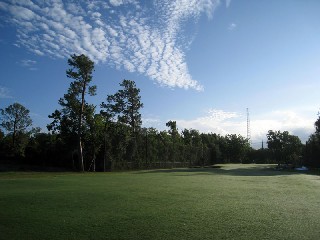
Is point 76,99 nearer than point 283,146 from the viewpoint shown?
Yes

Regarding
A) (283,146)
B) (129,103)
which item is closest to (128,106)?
(129,103)

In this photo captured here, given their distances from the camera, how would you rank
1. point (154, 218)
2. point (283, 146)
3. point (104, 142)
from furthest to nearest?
point (283, 146) → point (104, 142) → point (154, 218)

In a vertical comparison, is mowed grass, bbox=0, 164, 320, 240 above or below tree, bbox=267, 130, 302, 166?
below

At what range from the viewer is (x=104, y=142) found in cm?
2767

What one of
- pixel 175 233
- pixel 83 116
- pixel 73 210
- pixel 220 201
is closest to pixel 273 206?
pixel 220 201

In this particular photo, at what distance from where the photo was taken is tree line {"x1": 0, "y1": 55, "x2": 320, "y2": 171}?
29.0 meters

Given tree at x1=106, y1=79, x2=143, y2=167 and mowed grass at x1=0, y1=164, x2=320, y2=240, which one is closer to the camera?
mowed grass at x1=0, y1=164, x2=320, y2=240

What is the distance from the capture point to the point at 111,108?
43.1 metres

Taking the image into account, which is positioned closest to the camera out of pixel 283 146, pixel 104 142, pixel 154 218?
pixel 154 218

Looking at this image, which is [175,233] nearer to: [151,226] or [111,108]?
[151,226]

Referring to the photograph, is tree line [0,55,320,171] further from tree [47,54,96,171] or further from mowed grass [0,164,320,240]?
mowed grass [0,164,320,240]

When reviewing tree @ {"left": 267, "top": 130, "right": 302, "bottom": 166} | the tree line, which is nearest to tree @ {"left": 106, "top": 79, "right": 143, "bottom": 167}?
the tree line

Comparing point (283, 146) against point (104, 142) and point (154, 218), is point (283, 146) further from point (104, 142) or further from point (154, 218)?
point (154, 218)

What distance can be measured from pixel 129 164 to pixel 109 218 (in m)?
24.2
